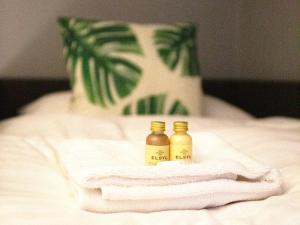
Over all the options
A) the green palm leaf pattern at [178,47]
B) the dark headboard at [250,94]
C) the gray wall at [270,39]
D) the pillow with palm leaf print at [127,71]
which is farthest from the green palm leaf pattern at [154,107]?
the gray wall at [270,39]

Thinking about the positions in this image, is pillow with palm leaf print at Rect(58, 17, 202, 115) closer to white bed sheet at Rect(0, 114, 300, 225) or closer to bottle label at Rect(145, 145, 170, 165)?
white bed sheet at Rect(0, 114, 300, 225)

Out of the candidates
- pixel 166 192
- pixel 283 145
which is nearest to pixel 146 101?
pixel 283 145

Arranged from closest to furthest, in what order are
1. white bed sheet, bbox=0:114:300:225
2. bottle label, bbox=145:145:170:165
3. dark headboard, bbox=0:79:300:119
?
1. white bed sheet, bbox=0:114:300:225
2. bottle label, bbox=145:145:170:165
3. dark headboard, bbox=0:79:300:119

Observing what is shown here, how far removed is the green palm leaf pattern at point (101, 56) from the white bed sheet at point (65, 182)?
0.14 m

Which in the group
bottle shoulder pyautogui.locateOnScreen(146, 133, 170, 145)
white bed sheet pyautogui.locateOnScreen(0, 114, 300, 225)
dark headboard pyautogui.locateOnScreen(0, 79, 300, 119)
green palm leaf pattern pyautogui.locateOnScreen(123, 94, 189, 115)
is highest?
bottle shoulder pyautogui.locateOnScreen(146, 133, 170, 145)

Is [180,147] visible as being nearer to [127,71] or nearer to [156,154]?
[156,154]

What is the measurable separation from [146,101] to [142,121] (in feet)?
0.52

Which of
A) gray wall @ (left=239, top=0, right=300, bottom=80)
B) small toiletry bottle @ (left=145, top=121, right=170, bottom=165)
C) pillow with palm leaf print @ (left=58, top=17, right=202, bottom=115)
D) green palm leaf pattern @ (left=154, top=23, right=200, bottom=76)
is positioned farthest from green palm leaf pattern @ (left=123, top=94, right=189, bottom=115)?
small toiletry bottle @ (left=145, top=121, right=170, bottom=165)

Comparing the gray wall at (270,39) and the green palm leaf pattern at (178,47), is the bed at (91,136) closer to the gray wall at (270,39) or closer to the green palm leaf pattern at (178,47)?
the green palm leaf pattern at (178,47)

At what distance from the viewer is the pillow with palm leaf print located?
63.4 inches

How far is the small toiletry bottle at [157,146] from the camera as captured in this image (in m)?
0.87

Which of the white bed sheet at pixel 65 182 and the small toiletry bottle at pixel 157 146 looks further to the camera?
the small toiletry bottle at pixel 157 146

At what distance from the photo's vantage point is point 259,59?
2229 millimetres

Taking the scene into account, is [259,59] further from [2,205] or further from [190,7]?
[2,205]
